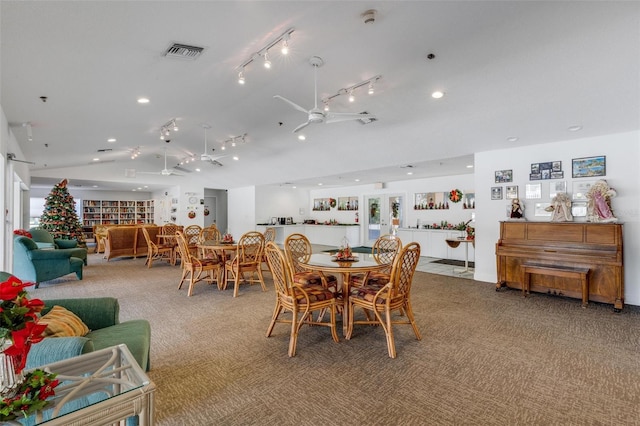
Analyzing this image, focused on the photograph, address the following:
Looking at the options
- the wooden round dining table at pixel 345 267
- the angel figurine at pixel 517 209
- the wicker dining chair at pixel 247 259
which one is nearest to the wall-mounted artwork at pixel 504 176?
the angel figurine at pixel 517 209

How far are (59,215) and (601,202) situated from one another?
12514mm

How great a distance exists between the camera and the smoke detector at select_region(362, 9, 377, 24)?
2545 mm

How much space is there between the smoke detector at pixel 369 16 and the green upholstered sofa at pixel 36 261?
21.7 ft

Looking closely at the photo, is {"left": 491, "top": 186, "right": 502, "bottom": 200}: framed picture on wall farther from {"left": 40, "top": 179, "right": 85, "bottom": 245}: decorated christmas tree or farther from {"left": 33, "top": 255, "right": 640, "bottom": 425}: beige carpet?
{"left": 40, "top": 179, "right": 85, "bottom": 245}: decorated christmas tree

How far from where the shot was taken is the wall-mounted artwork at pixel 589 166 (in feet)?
15.9

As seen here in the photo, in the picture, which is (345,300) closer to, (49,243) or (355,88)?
(355,88)

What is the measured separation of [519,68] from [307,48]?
7.90ft

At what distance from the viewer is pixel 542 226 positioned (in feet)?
16.7

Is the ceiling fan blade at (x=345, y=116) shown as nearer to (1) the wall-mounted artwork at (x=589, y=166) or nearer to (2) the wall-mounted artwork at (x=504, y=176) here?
(2) the wall-mounted artwork at (x=504, y=176)

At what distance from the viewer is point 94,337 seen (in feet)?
7.30

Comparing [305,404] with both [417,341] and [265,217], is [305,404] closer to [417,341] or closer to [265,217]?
[417,341]

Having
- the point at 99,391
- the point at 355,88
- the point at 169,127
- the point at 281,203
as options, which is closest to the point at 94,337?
the point at 99,391

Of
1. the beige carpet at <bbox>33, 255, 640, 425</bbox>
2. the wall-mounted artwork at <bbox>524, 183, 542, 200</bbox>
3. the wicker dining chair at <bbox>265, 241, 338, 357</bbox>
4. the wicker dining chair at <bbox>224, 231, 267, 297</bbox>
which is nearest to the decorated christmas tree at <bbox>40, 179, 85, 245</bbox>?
the beige carpet at <bbox>33, 255, 640, 425</bbox>

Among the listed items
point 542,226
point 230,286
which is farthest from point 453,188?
point 230,286
